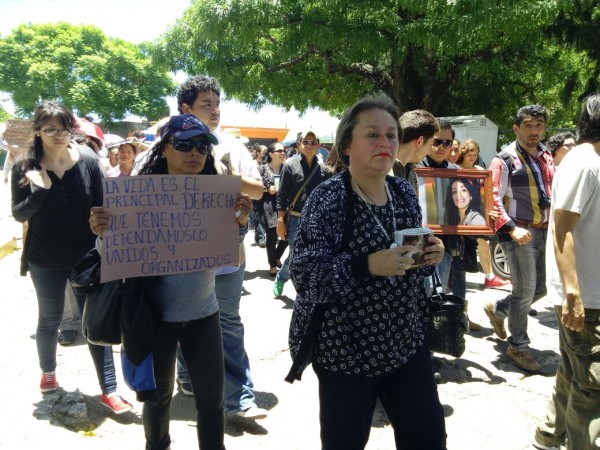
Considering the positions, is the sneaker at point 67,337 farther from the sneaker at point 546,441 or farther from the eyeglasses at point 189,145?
the sneaker at point 546,441

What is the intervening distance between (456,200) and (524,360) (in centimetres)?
155

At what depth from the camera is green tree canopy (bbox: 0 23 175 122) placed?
1780 inches

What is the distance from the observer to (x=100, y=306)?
7.88 feet

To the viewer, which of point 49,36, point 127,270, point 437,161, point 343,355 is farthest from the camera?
point 49,36

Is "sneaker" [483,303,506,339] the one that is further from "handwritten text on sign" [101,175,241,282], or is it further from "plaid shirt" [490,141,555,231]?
"handwritten text on sign" [101,175,241,282]

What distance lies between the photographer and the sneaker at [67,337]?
4777 mm

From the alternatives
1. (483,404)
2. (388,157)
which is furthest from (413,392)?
(483,404)

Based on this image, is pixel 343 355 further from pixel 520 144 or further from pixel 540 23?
pixel 540 23

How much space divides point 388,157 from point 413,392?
3.08 ft

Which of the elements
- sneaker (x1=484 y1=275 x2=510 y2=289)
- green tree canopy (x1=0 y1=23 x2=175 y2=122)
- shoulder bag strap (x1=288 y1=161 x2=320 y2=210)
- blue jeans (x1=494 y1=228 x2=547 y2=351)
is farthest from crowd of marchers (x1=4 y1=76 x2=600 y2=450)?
green tree canopy (x1=0 y1=23 x2=175 y2=122)

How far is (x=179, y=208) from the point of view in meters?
2.50

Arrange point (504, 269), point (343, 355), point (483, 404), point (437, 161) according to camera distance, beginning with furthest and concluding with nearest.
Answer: point (504, 269)
point (437, 161)
point (483, 404)
point (343, 355)

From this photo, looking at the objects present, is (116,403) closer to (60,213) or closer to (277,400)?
(277,400)

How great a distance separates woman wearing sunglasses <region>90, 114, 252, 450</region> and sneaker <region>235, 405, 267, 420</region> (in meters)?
0.74
